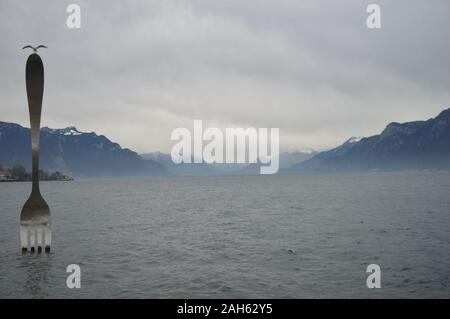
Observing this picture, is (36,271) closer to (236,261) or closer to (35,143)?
(35,143)

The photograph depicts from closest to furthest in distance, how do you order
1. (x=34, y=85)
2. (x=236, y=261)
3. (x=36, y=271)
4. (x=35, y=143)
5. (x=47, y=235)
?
(x=34, y=85) < (x=35, y=143) < (x=47, y=235) < (x=36, y=271) < (x=236, y=261)

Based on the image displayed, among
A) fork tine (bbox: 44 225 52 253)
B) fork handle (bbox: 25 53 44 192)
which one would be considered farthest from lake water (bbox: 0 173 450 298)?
fork handle (bbox: 25 53 44 192)

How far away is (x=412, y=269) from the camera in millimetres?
29672

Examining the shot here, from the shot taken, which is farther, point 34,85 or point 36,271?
point 36,271

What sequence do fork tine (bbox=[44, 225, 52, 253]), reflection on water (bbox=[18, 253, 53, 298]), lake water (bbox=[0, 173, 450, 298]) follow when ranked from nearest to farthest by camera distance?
lake water (bbox=[0, 173, 450, 298]) < reflection on water (bbox=[18, 253, 53, 298]) < fork tine (bbox=[44, 225, 52, 253])

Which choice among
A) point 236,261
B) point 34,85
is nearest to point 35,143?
point 34,85

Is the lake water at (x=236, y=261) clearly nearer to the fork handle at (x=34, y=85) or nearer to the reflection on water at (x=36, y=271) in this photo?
the reflection on water at (x=36, y=271)

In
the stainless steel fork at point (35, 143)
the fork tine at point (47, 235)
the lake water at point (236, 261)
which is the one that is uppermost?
the stainless steel fork at point (35, 143)

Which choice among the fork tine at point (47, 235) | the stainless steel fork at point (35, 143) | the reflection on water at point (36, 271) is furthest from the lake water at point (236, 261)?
the stainless steel fork at point (35, 143)

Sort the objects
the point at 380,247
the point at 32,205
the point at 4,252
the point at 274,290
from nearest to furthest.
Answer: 1. the point at 274,290
2. the point at 32,205
3. the point at 4,252
4. the point at 380,247

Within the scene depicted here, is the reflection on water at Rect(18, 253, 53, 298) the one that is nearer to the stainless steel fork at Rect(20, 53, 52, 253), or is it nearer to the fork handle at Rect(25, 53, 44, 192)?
the stainless steel fork at Rect(20, 53, 52, 253)
